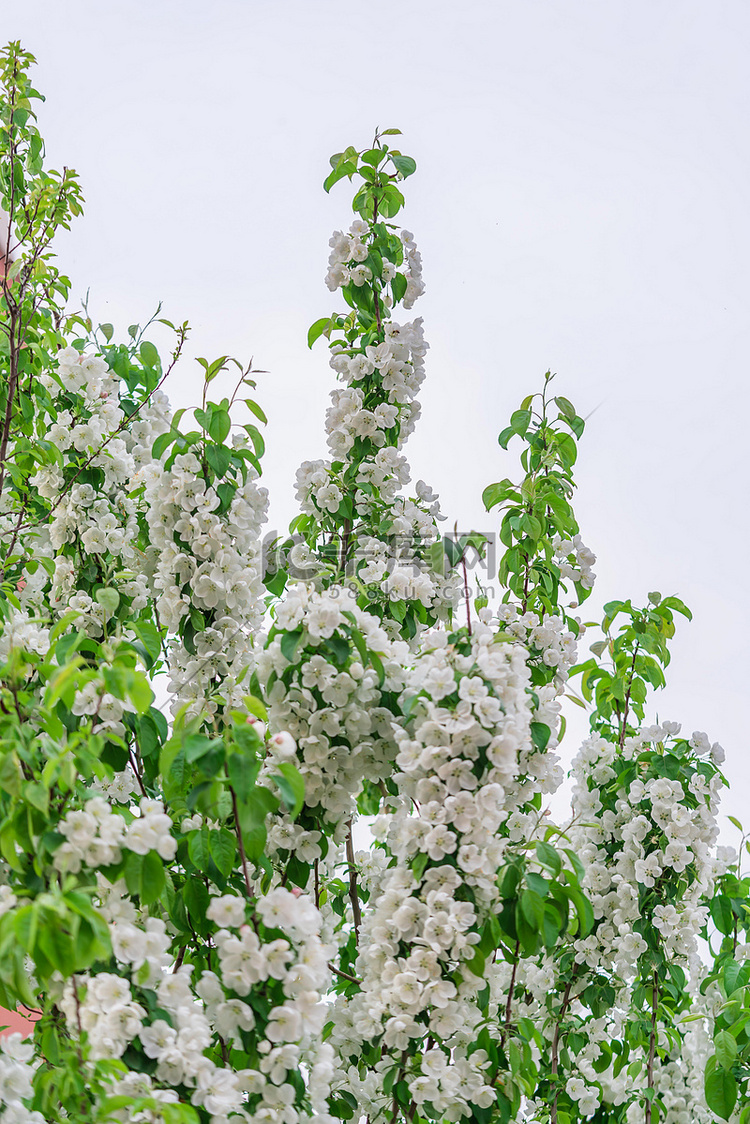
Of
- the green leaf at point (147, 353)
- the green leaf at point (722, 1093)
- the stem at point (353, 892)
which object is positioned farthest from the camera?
the green leaf at point (147, 353)

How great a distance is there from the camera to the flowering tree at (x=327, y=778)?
1373 millimetres

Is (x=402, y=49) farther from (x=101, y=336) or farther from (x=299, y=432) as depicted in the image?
(x=101, y=336)

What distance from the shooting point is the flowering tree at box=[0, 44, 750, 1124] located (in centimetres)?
137

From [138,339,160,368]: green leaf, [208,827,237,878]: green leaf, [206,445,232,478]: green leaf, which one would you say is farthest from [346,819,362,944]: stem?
[138,339,160,368]: green leaf

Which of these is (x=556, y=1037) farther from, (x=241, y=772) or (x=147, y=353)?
(x=147, y=353)

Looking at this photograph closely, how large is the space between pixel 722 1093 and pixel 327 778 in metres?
0.97

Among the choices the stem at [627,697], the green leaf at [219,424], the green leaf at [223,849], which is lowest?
the green leaf at [223,849]

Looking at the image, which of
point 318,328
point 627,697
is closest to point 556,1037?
point 627,697

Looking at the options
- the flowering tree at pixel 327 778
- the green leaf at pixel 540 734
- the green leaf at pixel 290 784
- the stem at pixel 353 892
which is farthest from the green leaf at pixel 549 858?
the stem at pixel 353 892

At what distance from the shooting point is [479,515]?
8.89ft

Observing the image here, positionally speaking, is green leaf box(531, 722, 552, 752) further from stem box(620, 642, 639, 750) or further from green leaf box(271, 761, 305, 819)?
green leaf box(271, 761, 305, 819)

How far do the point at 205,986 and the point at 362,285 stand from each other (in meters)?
1.44

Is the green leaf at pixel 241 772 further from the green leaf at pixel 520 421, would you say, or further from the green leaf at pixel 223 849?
the green leaf at pixel 520 421

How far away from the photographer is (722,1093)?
1.95 m
